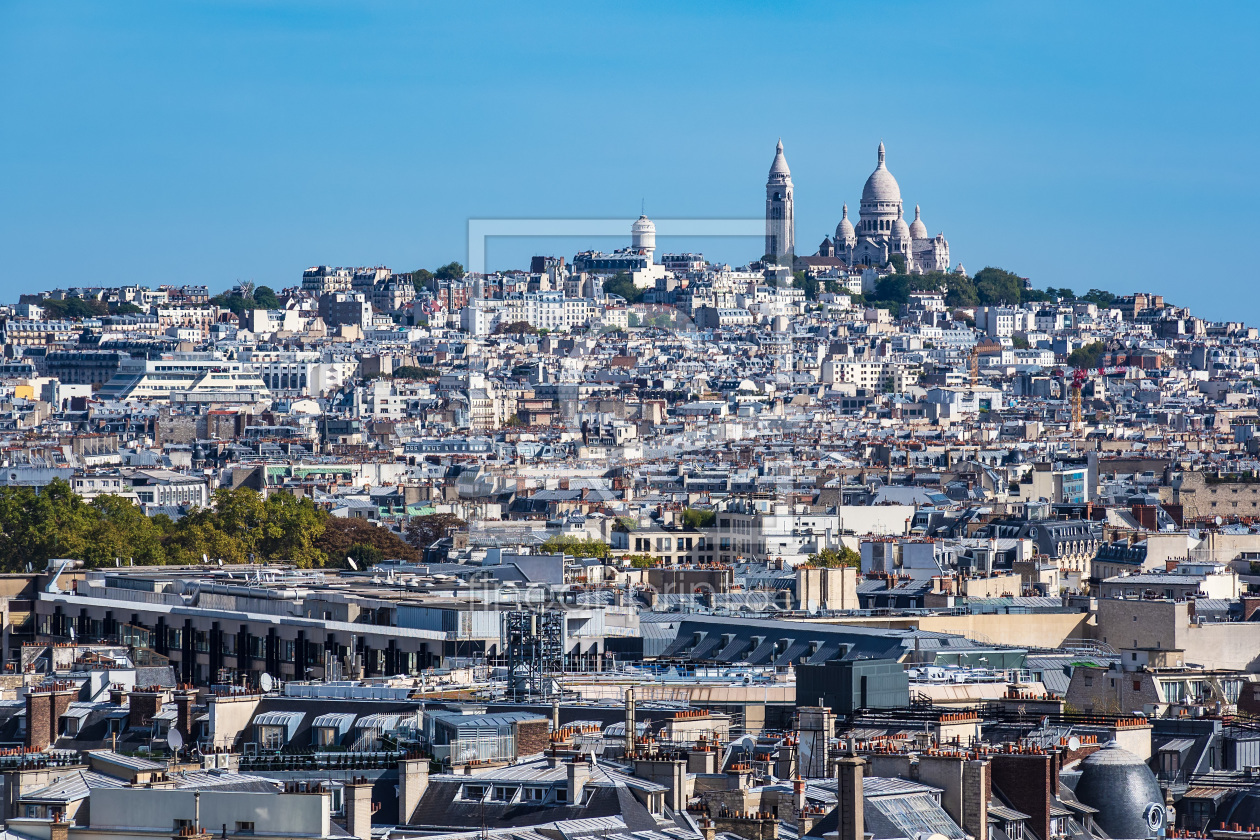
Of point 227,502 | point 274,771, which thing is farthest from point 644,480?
point 274,771

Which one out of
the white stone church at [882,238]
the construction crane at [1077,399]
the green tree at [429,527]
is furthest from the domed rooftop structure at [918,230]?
the green tree at [429,527]

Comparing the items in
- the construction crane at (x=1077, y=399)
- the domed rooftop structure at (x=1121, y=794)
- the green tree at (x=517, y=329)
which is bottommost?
the domed rooftop structure at (x=1121, y=794)

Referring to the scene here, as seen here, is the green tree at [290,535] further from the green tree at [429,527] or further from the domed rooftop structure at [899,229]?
the domed rooftop structure at [899,229]

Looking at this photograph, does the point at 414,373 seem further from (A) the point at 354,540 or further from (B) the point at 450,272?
(A) the point at 354,540

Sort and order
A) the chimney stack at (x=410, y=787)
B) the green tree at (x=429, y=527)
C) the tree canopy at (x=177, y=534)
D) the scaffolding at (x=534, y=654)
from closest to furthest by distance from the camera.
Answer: the chimney stack at (x=410, y=787) → the scaffolding at (x=534, y=654) → the tree canopy at (x=177, y=534) → the green tree at (x=429, y=527)

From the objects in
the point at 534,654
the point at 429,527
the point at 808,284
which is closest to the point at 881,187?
the point at 808,284

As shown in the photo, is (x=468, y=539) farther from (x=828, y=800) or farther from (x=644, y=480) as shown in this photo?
(x=828, y=800)
